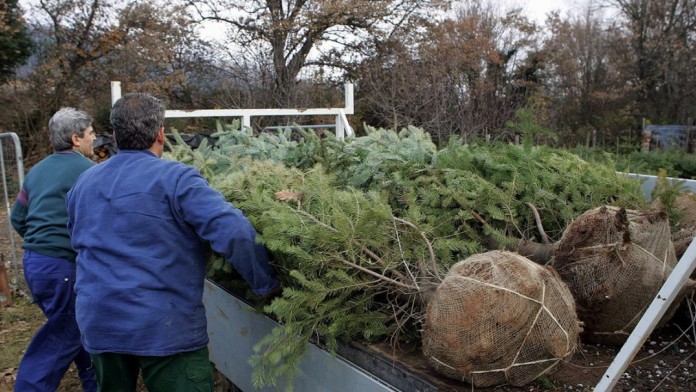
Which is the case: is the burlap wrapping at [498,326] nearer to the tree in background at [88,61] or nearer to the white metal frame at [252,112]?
the white metal frame at [252,112]

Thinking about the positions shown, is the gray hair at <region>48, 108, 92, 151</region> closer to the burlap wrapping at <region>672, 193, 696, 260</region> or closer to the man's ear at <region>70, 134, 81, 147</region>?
the man's ear at <region>70, 134, 81, 147</region>

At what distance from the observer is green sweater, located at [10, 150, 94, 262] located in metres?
3.43

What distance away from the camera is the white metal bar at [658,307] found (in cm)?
139

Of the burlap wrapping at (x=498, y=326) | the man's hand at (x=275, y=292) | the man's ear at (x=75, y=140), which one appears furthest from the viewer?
the man's ear at (x=75, y=140)

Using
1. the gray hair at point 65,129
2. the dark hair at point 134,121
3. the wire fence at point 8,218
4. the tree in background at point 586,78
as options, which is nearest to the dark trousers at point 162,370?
the dark hair at point 134,121

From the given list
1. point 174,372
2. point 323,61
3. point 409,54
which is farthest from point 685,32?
point 174,372

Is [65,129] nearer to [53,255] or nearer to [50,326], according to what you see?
[53,255]

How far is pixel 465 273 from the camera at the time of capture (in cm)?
207

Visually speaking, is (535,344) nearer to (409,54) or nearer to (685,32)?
(409,54)

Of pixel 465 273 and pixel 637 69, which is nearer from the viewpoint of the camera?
pixel 465 273

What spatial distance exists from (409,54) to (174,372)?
16.3 m

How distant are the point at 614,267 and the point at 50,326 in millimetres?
3048

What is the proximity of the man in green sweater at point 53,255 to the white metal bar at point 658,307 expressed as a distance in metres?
2.99

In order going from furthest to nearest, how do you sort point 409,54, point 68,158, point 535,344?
Answer: 1. point 409,54
2. point 68,158
3. point 535,344
